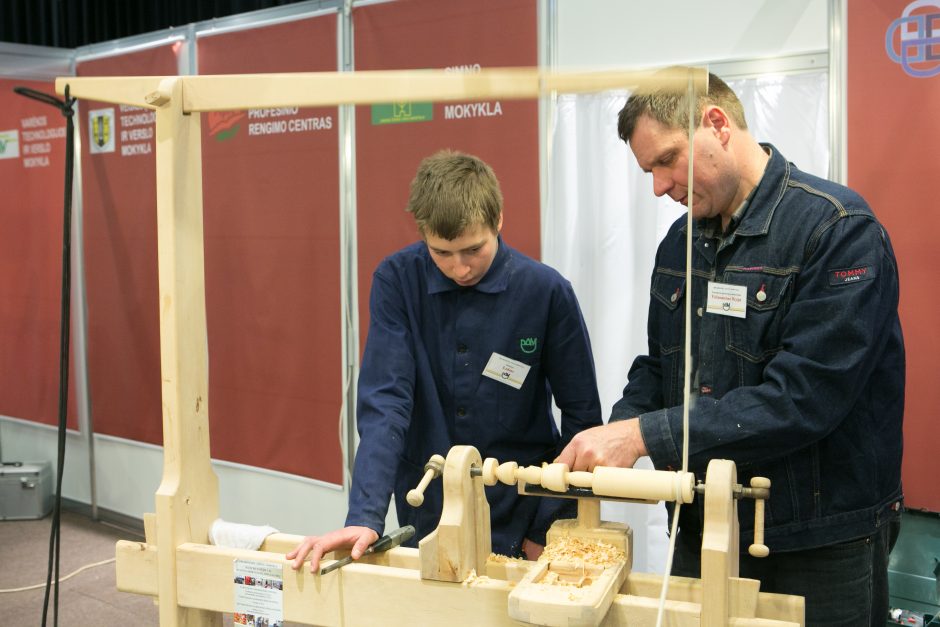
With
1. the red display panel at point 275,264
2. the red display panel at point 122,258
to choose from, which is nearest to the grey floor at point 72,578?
the red display panel at point 122,258

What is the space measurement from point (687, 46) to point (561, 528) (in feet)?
6.37

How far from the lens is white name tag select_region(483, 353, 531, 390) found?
6.01ft

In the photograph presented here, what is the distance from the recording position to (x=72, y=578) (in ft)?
12.7

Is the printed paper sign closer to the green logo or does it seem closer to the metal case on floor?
the green logo

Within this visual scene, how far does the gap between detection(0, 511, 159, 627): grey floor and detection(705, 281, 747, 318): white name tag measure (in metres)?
2.75

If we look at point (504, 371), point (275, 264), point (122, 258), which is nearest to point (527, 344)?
point (504, 371)

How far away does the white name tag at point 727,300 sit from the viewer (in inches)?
58.9

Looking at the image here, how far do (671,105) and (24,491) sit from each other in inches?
167

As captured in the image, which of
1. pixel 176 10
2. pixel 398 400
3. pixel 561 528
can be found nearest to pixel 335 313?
pixel 176 10

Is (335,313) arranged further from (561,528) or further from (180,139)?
(561,528)

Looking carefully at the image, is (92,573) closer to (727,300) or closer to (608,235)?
(608,235)

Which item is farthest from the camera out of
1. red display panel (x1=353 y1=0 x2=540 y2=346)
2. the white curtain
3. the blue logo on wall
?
red display panel (x1=353 y1=0 x2=540 y2=346)

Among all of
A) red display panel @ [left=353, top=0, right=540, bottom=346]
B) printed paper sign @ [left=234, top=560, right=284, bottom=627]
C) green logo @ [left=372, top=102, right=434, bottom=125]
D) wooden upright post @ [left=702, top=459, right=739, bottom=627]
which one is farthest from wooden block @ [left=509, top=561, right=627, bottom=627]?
green logo @ [left=372, top=102, right=434, bottom=125]

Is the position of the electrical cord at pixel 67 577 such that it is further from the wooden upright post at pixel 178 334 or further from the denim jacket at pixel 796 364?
the denim jacket at pixel 796 364
